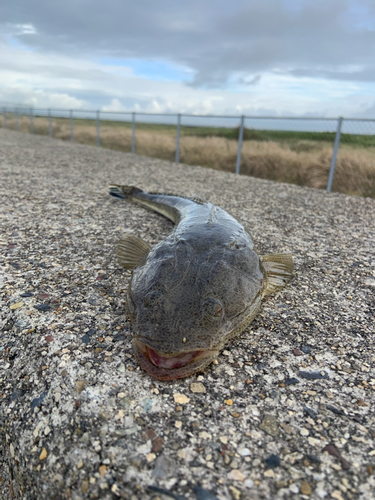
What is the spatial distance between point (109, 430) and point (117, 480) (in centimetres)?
21

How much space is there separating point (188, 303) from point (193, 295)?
7 centimetres

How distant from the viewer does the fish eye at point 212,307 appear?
1.79 meters

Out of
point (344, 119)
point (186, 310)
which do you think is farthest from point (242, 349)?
point (344, 119)

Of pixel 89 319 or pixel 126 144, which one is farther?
pixel 126 144

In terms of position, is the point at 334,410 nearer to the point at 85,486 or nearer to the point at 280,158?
the point at 85,486

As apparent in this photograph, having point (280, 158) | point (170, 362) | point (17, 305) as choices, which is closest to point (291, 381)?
point (170, 362)

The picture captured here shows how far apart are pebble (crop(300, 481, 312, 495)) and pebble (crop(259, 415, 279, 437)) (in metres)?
0.22

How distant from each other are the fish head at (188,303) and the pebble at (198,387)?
0.25 feet

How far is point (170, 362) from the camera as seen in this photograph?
1.68 m

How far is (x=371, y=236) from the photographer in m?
4.05

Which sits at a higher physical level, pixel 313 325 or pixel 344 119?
pixel 344 119

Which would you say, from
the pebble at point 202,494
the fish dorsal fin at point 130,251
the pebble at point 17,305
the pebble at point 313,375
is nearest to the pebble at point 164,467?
the pebble at point 202,494

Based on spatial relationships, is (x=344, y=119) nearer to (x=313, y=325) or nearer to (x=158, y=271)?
(x=313, y=325)

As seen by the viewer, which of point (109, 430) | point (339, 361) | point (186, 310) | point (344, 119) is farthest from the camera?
point (344, 119)
